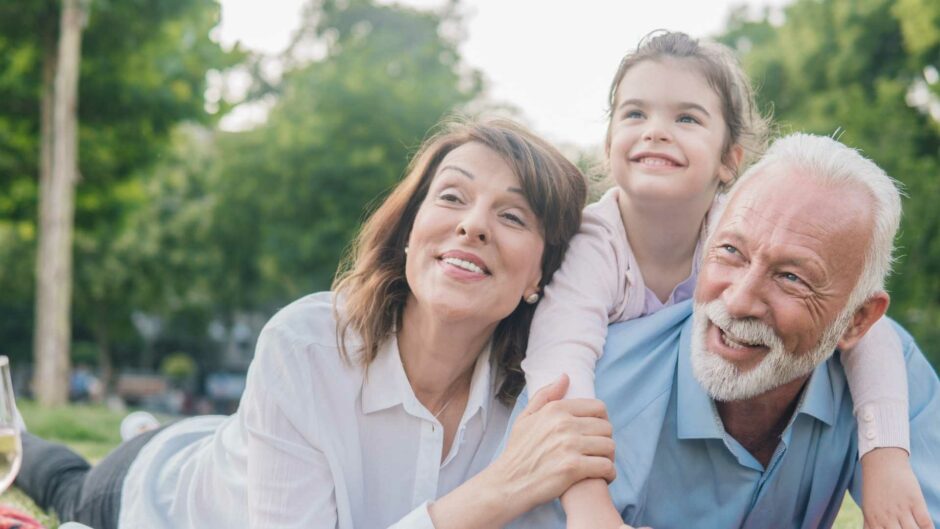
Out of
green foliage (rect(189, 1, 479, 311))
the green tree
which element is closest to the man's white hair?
the green tree

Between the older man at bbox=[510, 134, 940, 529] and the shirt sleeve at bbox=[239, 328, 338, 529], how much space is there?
2.30 ft

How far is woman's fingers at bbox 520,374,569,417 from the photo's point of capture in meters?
3.15

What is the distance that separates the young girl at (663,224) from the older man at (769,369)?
0.46 ft

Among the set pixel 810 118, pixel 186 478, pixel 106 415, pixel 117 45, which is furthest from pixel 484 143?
pixel 810 118

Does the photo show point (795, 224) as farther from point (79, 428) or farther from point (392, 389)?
point (79, 428)

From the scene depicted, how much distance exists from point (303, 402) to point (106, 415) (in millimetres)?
8467

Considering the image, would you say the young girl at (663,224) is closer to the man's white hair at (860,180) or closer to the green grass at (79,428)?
the man's white hair at (860,180)

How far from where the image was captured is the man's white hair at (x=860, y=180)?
3.08 m

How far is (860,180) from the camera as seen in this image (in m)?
3.08

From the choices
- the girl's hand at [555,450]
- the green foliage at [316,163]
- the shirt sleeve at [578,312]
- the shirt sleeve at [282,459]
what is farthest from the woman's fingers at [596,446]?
the green foliage at [316,163]

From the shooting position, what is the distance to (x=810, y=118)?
26250 millimetres

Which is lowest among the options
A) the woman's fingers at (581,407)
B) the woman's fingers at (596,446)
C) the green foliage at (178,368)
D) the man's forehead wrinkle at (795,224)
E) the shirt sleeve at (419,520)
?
the green foliage at (178,368)

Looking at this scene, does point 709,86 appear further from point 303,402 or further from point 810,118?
point 810,118

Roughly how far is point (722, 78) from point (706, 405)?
159 centimetres
